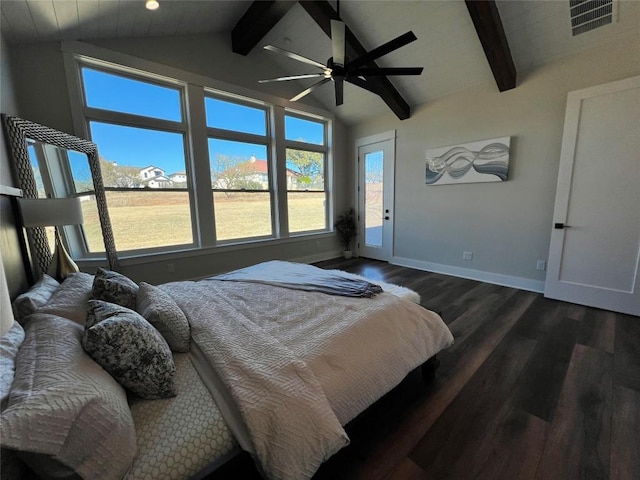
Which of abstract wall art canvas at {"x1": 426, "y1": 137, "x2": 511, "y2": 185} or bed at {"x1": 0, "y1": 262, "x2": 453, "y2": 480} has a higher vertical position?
abstract wall art canvas at {"x1": 426, "y1": 137, "x2": 511, "y2": 185}

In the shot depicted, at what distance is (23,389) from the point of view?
73 centimetres

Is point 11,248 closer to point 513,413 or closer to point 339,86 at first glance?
point 339,86

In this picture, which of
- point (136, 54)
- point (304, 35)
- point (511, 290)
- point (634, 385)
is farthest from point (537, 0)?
point (136, 54)

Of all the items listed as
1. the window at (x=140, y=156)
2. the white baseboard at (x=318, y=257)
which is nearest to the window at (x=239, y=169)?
the window at (x=140, y=156)

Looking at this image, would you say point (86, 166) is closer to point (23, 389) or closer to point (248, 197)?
point (248, 197)

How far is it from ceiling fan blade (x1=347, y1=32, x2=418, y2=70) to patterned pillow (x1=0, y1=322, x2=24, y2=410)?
2719 mm

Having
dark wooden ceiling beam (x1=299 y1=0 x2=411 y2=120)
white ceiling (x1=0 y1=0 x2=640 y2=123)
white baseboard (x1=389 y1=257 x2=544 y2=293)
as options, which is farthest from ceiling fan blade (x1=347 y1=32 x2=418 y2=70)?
white baseboard (x1=389 y1=257 x2=544 y2=293)

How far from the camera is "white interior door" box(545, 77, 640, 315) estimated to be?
2604 millimetres

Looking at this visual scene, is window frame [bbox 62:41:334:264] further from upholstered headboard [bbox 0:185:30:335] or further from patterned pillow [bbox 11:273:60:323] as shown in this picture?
patterned pillow [bbox 11:273:60:323]

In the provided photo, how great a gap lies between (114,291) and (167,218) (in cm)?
239

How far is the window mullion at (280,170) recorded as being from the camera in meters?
4.41

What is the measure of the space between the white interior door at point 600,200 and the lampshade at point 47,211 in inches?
188

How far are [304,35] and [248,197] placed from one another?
2.45m

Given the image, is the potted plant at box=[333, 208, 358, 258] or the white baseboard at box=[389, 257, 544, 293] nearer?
the white baseboard at box=[389, 257, 544, 293]
